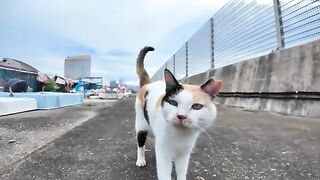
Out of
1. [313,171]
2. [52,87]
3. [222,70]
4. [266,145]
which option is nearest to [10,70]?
[52,87]

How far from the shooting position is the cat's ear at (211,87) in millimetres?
1760

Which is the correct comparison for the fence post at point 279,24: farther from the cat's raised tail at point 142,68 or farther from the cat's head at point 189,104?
the cat's head at point 189,104

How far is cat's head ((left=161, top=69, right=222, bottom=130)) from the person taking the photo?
1630 mm

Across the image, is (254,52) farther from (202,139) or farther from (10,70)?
(10,70)

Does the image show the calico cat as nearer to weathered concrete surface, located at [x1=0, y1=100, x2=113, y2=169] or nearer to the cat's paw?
the cat's paw

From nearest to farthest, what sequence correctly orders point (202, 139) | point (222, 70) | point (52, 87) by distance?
point (202, 139), point (222, 70), point (52, 87)

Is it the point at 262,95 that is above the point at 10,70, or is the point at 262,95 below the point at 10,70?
below

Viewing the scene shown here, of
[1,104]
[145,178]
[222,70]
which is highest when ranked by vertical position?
[222,70]

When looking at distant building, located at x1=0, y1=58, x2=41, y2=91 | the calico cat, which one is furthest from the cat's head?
distant building, located at x1=0, y1=58, x2=41, y2=91

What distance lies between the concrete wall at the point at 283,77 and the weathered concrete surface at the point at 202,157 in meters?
1.35

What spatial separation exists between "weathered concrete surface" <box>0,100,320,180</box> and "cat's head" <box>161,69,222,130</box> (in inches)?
26.5

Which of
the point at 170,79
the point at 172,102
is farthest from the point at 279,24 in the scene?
the point at 172,102

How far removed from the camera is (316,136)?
11.2 ft

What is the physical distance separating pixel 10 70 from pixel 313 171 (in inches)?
459
